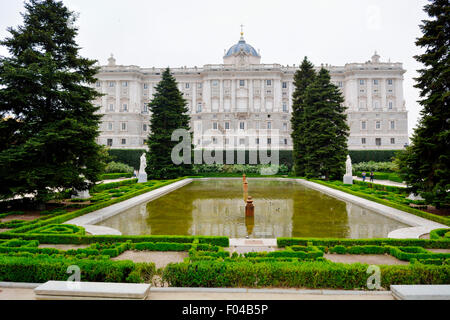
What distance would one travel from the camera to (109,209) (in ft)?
35.3

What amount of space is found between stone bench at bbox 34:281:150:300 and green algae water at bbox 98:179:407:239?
154 inches

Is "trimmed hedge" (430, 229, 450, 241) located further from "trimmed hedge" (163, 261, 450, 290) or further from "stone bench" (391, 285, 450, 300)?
"stone bench" (391, 285, 450, 300)

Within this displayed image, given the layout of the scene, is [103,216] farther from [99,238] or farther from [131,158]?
[131,158]

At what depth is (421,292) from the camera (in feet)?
12.2

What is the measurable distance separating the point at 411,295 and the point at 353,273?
754 millimetres

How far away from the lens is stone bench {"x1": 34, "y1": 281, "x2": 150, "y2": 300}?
12.1ft

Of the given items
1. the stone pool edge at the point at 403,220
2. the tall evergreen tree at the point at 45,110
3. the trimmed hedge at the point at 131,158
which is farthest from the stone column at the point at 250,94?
the tall evergreen tree at the point at 45,110

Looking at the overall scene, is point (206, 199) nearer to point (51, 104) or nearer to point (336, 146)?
point (51, 104)

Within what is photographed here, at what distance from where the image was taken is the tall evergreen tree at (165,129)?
2467 centimetres

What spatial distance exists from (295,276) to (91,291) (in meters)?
2.99

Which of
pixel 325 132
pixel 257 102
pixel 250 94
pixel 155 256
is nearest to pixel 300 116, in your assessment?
pixel 325 132

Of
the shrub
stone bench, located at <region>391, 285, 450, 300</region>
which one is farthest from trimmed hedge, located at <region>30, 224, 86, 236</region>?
the shrub

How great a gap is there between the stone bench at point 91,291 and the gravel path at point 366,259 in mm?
3806
